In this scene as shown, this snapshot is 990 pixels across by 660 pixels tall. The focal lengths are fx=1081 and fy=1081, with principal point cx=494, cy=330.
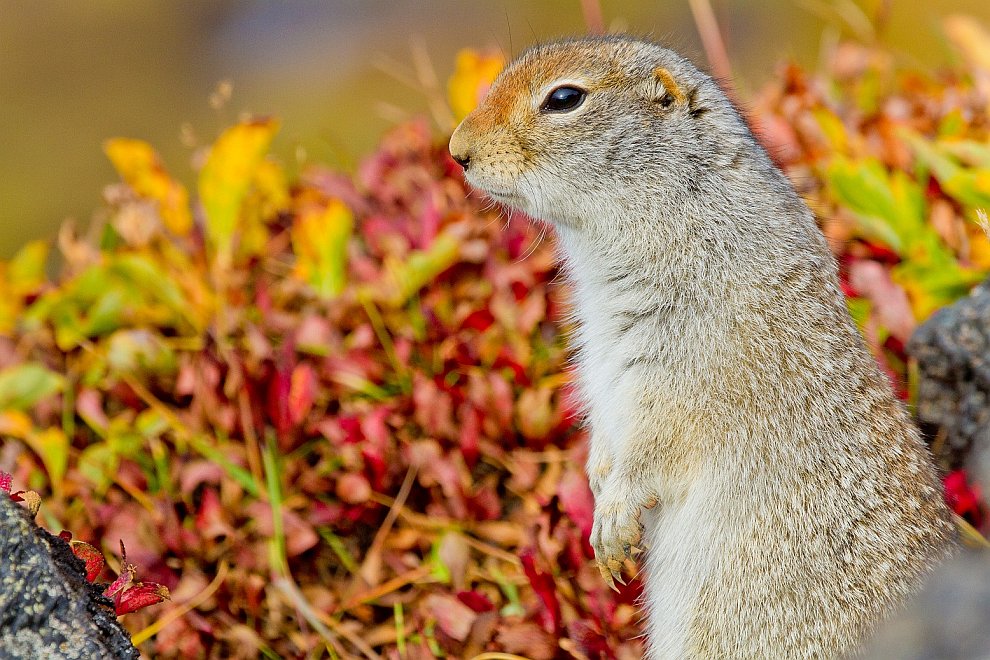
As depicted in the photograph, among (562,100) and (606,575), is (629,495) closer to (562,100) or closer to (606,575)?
(606,575)

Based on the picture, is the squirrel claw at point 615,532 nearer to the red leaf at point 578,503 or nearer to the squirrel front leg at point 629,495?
the squirrel front leg at point 629,495

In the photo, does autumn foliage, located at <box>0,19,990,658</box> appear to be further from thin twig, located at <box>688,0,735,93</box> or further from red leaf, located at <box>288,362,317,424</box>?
thin twig, located at <box>688,0,735,93</box>

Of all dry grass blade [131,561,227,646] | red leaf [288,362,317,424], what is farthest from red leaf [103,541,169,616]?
red leaf [288,362,317,424]

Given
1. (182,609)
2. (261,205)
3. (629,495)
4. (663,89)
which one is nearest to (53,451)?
(182,609)

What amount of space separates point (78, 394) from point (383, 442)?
1241 mm

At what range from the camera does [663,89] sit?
2.92m

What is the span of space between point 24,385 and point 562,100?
215 centimetres

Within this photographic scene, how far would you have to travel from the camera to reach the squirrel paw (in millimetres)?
2678

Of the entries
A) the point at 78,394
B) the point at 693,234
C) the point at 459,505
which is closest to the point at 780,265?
the point at 693,234

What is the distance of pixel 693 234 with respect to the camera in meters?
2.76

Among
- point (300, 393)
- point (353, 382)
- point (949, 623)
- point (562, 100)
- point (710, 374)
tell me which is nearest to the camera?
point (949, 623)

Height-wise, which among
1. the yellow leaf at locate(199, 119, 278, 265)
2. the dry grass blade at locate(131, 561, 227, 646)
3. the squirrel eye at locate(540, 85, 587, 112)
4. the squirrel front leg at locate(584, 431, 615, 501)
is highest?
the squirrel eye at locate(540, 85, 587, 112)

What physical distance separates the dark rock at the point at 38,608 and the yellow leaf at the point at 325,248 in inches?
80.9

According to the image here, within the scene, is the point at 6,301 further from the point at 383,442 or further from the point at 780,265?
the point at 780,265
